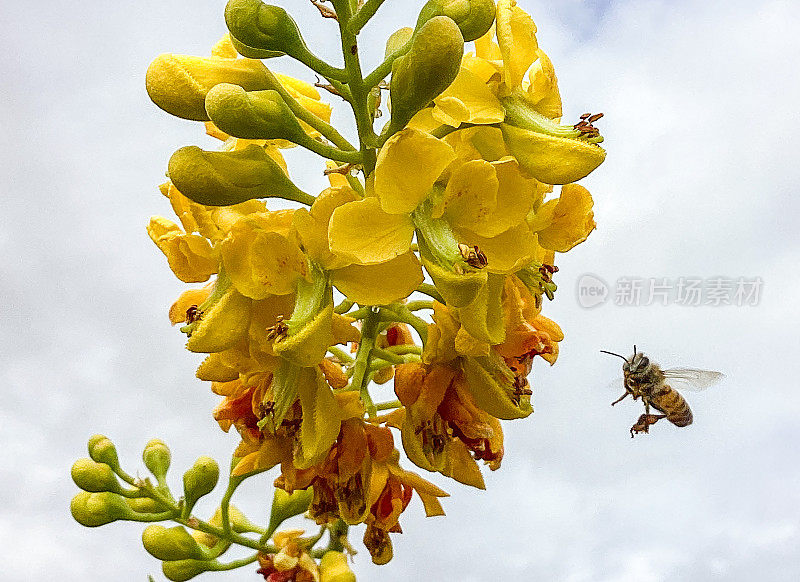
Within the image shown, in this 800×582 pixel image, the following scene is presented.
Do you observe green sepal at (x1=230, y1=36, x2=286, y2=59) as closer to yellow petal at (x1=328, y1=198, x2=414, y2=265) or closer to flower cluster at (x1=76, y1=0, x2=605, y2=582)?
flower cluster at (x1=76, y1=0, x2=605, y2=582)

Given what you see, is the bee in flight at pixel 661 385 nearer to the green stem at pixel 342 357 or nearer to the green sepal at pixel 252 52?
the green stem at pixel 342 357

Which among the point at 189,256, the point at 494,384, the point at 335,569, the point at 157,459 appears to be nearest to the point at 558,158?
the point at 494,384

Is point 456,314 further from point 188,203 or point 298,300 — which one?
point 188,203

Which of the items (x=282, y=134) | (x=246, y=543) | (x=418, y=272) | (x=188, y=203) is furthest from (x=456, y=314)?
(x=246, y=543)

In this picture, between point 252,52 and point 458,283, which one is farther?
point 252,52

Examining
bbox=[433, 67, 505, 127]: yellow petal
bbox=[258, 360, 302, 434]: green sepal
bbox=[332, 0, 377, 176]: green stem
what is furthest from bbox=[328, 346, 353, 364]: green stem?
bbox=[433, 67, 505, 127]: yellow petal

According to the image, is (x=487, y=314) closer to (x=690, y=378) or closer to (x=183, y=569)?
(x=183, y=569)

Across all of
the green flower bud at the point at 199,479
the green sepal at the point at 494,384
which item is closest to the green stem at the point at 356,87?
the green sepal at the point at 494,384
